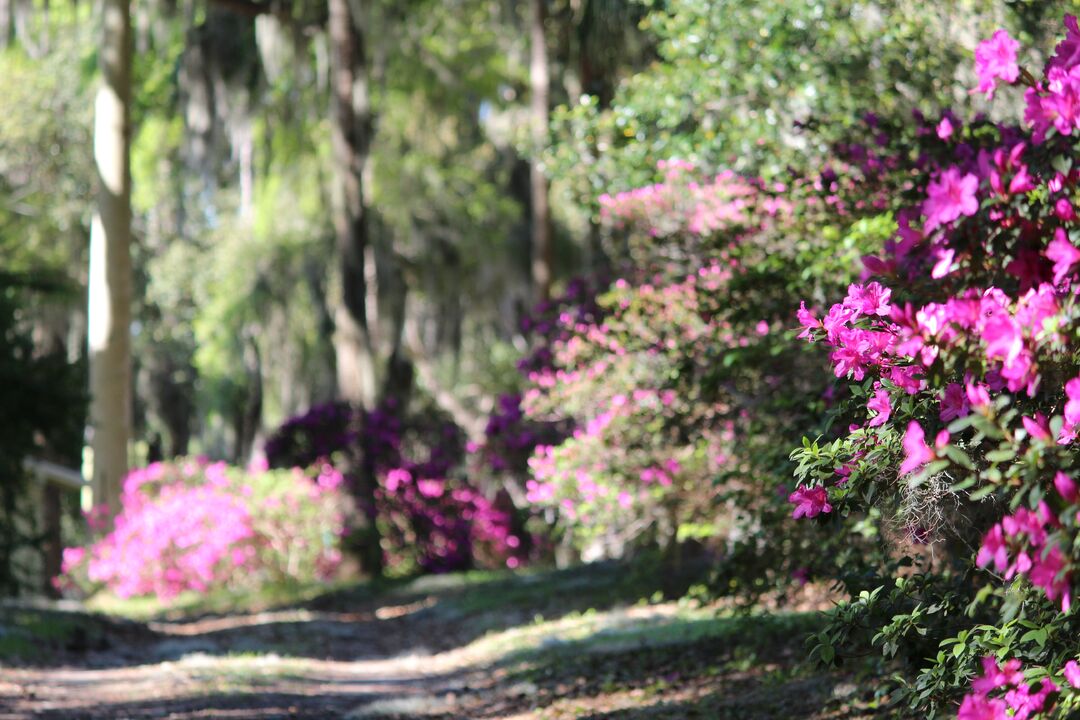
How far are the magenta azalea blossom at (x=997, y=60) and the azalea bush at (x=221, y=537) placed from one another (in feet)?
47.1

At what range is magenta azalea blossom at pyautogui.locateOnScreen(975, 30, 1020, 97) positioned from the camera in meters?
3.26

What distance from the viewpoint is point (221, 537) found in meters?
16.8

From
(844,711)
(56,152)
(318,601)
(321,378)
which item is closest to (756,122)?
(844,711)

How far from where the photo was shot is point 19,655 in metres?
9.23

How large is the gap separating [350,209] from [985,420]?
1591 centimetres

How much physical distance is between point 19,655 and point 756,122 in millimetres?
6031

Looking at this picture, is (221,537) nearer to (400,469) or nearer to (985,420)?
(400,469)

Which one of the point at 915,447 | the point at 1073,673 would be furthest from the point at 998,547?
the point at 1073,673

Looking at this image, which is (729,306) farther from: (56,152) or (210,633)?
(56,152)

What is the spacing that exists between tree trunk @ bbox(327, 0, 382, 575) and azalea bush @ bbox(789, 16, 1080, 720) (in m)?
14.4

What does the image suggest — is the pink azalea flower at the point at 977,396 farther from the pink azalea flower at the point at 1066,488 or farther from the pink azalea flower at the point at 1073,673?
the pink azalea flower at the point at 1073,673

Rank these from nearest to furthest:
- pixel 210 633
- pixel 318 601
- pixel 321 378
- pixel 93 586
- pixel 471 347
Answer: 1. pixel 210 633
2. pixel 318 601
3. pixel 93 586
4. pixel 321 378
5. pixel 471 347

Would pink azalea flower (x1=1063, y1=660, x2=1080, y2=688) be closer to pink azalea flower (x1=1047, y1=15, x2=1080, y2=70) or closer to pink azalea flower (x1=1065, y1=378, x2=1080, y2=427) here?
pink azalea flower (x1=1065, y1=378, x2=1080, y2=427)

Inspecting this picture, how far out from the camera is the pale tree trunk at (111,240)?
1577cm
